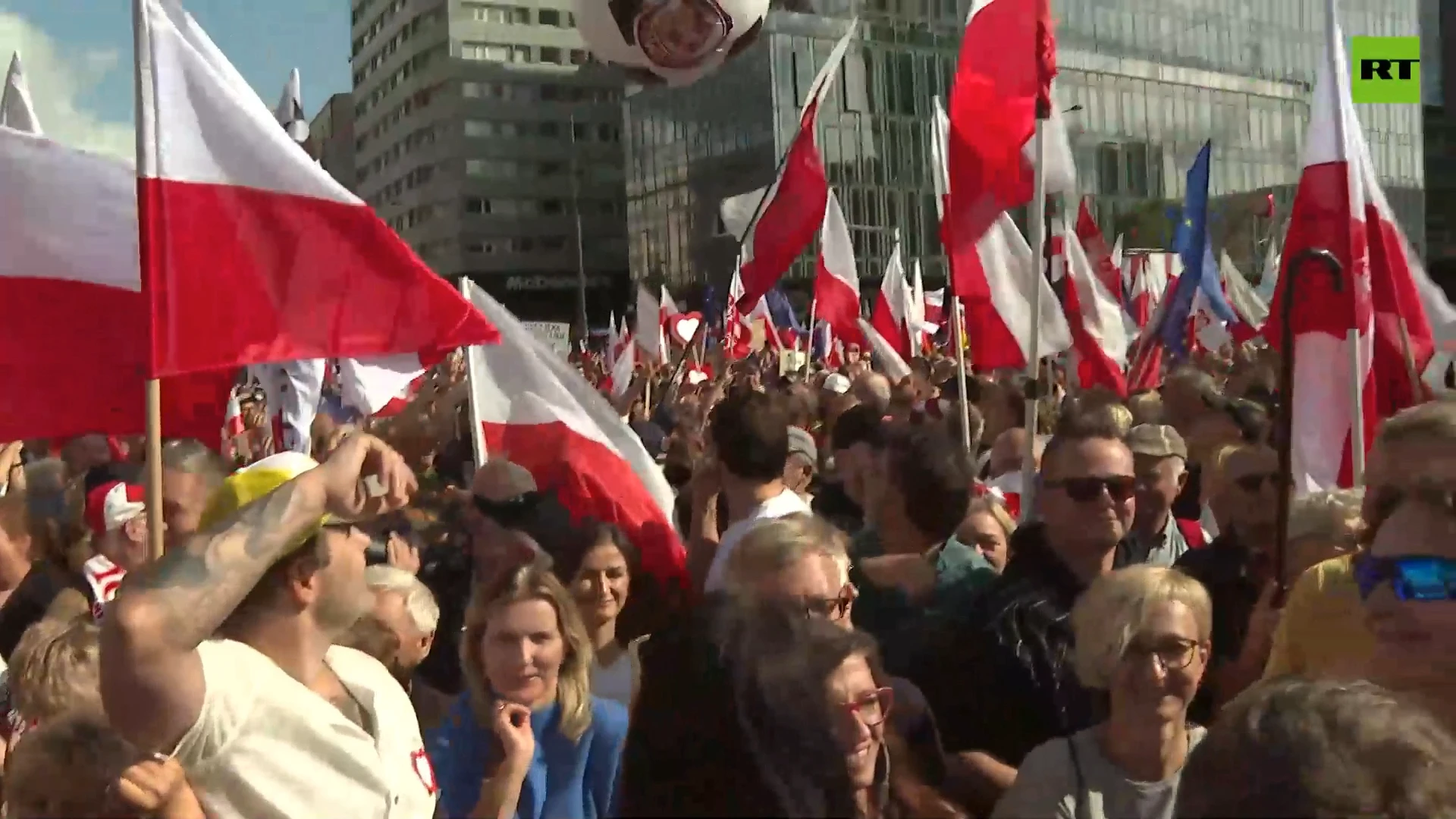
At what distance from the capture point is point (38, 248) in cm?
359

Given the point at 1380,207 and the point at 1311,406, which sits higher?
the point at 1380,207

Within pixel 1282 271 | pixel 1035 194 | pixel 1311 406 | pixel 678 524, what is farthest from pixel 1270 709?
pixel 678 524

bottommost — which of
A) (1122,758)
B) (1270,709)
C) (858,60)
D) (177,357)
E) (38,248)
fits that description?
(1122,758)

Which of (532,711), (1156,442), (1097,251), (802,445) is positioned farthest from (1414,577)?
(1097,251)

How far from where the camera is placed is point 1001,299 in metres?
6.06

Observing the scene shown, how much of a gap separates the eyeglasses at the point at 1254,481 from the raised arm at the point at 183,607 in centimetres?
264

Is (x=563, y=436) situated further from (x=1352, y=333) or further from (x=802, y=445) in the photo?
(x=1352, y=333)

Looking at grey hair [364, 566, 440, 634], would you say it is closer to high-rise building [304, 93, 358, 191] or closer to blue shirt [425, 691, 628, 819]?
blue shirt [425, 691, 628, 819]

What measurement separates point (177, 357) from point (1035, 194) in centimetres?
279

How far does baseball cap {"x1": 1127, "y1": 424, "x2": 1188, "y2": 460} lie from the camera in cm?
448

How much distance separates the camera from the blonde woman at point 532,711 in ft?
9.39

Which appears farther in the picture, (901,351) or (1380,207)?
(901,351)

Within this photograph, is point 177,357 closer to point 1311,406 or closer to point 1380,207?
point 1311,406

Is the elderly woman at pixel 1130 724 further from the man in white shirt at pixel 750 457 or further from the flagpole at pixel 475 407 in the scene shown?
the flagpole at pixel 475 407
